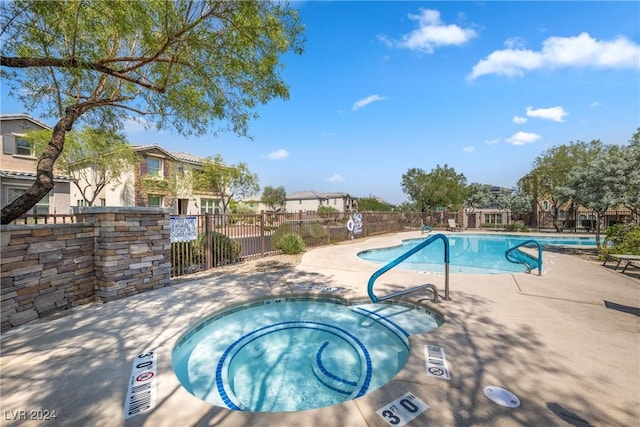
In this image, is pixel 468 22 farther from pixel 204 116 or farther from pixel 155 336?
pixel 155 336

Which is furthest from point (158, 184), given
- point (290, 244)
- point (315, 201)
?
point (315, 201)

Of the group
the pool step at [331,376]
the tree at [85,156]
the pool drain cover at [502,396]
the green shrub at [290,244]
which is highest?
the tree at [85,156]

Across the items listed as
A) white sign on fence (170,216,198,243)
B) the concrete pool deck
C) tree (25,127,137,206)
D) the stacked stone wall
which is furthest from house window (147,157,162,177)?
the concrete pool deck

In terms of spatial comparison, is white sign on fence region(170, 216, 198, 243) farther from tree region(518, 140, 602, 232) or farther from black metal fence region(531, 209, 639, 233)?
black metal fence region(531, 209, 639, 233)

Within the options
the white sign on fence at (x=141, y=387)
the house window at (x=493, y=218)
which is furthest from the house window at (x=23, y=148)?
the house window at (x=493, y=218)

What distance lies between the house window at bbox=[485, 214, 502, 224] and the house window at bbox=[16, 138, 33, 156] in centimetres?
3511

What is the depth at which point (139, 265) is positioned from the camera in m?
5.05

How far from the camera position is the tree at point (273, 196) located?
1804 inches

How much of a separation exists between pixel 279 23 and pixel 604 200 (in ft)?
36.8

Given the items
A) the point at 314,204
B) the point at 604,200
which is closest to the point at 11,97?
the point at 604,200

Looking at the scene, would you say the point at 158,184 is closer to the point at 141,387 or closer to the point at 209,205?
the point at 209,205

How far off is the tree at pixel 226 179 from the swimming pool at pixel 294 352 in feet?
66.3

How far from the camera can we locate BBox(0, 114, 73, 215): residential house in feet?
44.6

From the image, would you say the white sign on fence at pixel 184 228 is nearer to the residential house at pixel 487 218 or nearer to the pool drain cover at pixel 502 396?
the pool drain cover at pixel 502 396
